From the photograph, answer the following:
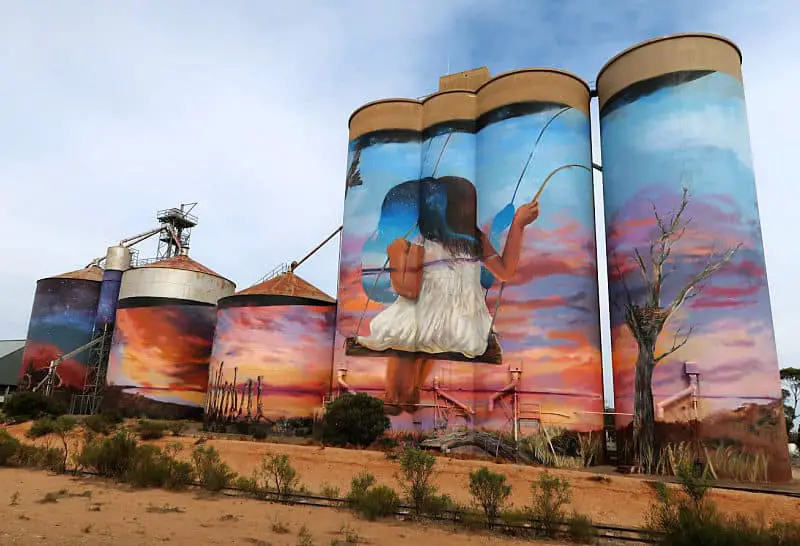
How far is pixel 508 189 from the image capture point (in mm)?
32594

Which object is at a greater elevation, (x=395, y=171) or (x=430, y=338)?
(x=395, y=171)

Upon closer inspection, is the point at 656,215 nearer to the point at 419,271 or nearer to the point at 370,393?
the point at 419,271

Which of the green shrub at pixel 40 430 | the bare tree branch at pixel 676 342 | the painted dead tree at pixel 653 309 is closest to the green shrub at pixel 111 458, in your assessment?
the green shrub at pixel 40 430

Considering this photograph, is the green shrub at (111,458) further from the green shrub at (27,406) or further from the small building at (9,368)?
the small building at (9,368)

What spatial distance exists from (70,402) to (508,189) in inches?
1672

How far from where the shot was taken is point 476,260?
110ft

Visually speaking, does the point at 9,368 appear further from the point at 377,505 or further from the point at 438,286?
the point at 377,505

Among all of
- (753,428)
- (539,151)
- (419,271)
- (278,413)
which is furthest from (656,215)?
(278,413)

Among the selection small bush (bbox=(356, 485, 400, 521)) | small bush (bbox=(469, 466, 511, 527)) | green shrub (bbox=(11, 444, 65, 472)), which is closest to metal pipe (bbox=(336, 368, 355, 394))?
green shrub (bbox=(11, 444, 65, 472))

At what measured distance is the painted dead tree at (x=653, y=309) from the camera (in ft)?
85.1

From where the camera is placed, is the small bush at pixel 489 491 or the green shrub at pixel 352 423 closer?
the small bush at pixel 489 491

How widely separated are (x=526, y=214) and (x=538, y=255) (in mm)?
2652

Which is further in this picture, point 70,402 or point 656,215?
point 70,402

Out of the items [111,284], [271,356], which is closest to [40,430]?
[271,356]
